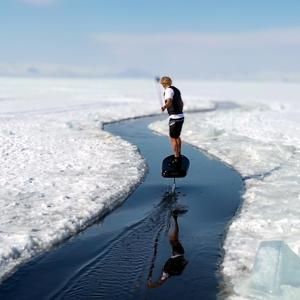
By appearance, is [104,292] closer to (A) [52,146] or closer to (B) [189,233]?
(B) [189,233]

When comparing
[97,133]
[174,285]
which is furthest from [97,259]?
[97,133]

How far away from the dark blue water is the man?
130cm

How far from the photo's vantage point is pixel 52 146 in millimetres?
18359

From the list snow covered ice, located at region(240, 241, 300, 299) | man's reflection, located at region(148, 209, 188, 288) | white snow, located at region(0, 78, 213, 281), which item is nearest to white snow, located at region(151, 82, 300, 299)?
snow covered ice, located at region(240, 241, 300, 299)

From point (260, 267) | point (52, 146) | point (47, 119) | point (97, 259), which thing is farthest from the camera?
point (47, 119)

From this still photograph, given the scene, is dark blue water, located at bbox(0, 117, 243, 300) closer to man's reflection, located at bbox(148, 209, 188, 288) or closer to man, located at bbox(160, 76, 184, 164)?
man's reflection, located at bbox(148, 209, 188, 288)

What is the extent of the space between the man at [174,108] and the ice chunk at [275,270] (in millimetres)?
5246

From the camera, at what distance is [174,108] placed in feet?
38.7

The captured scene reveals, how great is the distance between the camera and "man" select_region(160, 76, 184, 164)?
1155cm

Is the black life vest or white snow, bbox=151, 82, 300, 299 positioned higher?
the black life vest

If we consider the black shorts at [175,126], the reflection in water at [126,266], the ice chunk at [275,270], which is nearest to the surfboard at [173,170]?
the black shorts at [175,126]

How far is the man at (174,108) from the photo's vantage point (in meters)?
11.5

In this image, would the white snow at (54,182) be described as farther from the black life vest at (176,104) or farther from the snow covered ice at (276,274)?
the snow covered ice at (276,274)

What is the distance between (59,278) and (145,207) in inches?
159
